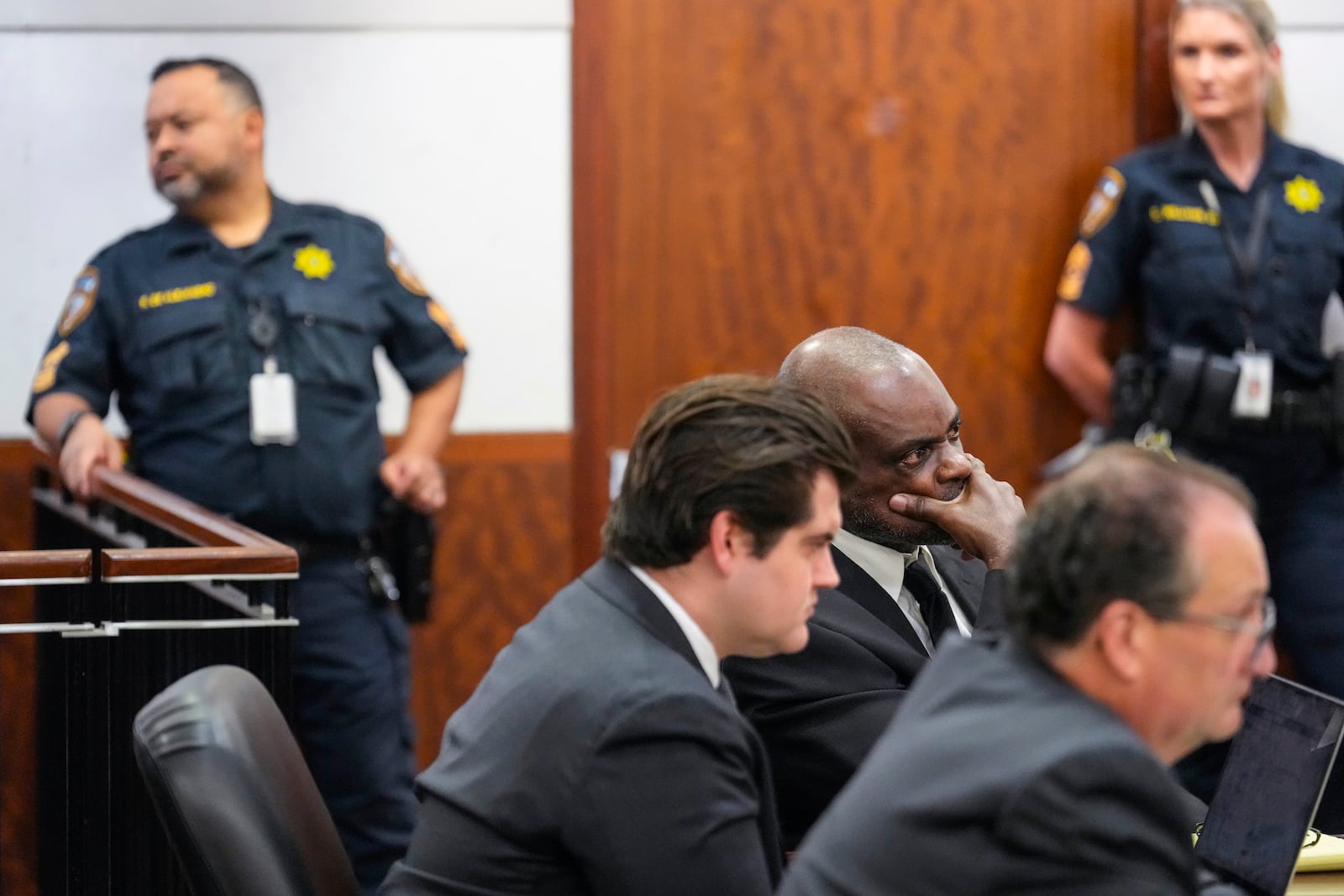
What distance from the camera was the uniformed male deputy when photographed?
12.3 feet

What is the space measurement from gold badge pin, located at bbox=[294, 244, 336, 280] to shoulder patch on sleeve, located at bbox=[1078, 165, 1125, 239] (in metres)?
1.90

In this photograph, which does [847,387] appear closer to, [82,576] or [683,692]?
[683,692]

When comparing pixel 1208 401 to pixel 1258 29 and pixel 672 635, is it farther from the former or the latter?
pixel 672 635

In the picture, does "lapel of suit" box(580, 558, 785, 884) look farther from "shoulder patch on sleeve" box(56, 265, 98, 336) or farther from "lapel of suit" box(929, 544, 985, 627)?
"shoulder patch on sleeve" box(56, 265, 98, 336)

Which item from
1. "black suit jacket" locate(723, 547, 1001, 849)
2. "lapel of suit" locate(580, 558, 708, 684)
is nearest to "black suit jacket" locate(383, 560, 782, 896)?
"lapel of suit" locate(580, 558, 708, 684)

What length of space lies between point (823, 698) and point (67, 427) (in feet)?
6.98

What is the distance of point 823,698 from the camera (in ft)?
6.95

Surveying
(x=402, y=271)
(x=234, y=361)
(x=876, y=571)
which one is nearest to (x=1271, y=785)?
(x=876, y=571)

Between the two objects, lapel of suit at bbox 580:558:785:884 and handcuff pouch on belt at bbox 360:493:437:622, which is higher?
lapel of suit at bbox 580:558:785:884

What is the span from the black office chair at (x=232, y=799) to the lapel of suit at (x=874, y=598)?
738 millimetres

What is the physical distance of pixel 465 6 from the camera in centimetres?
440

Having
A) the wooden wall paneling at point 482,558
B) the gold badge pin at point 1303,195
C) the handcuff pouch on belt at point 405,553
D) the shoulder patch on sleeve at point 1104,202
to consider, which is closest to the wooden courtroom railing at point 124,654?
the handcuff pouch on belt at point 405,553

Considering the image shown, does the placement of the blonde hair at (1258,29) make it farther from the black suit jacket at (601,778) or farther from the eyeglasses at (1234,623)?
the eyeglasses at (1234,623)

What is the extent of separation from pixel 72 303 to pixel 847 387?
2.23m
